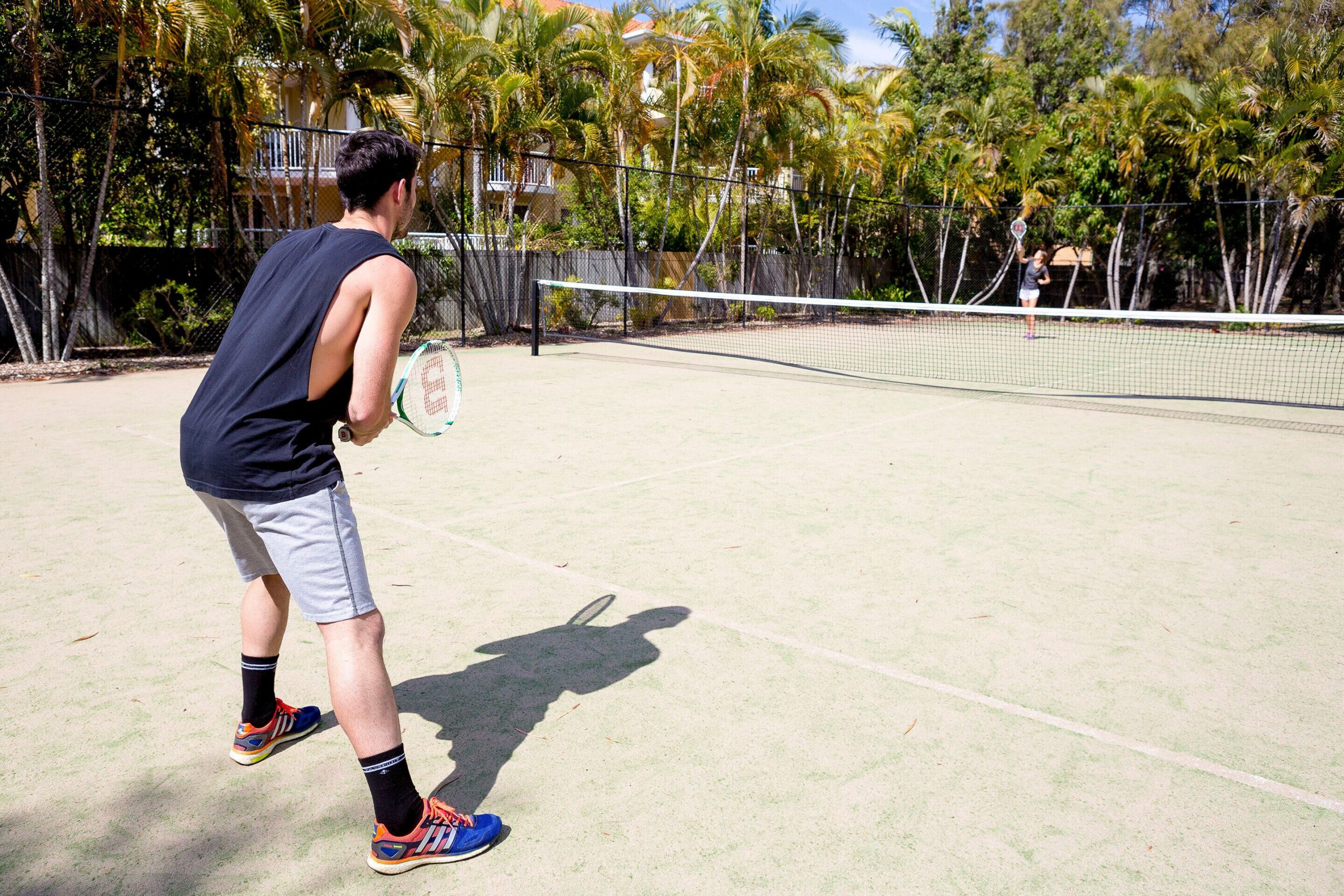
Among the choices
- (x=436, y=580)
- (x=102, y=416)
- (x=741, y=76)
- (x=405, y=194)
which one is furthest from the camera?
(x=741, y=76)

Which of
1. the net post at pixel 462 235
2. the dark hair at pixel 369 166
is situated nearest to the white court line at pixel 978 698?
the dark hair at pixel 369 166

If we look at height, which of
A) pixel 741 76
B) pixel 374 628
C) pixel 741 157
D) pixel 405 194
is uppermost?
pixel 741 76

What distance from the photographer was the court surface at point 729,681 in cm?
245

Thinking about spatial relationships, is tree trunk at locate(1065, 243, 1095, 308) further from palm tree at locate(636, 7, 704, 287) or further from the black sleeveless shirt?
the black sleeveless shirt

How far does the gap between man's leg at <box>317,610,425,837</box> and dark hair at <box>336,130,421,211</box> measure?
1062 mm

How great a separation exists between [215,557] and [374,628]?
2741mm

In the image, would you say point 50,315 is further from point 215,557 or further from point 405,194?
point 405,194

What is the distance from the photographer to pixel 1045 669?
3553mm

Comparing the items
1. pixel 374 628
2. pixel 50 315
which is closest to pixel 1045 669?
pixel 374 628

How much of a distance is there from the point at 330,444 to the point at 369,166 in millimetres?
706

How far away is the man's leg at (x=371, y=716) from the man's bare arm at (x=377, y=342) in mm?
485

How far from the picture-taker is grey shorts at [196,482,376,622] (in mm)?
2344

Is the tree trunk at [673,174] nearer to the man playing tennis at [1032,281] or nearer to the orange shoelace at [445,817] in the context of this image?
the man playing tennis at [1032,281]

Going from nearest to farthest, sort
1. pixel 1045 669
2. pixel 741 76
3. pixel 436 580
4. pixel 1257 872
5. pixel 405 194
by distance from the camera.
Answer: pixel 1257 872, pixel 405 194, pixel 1045 669, pixel 436 580, pixel 741 76
